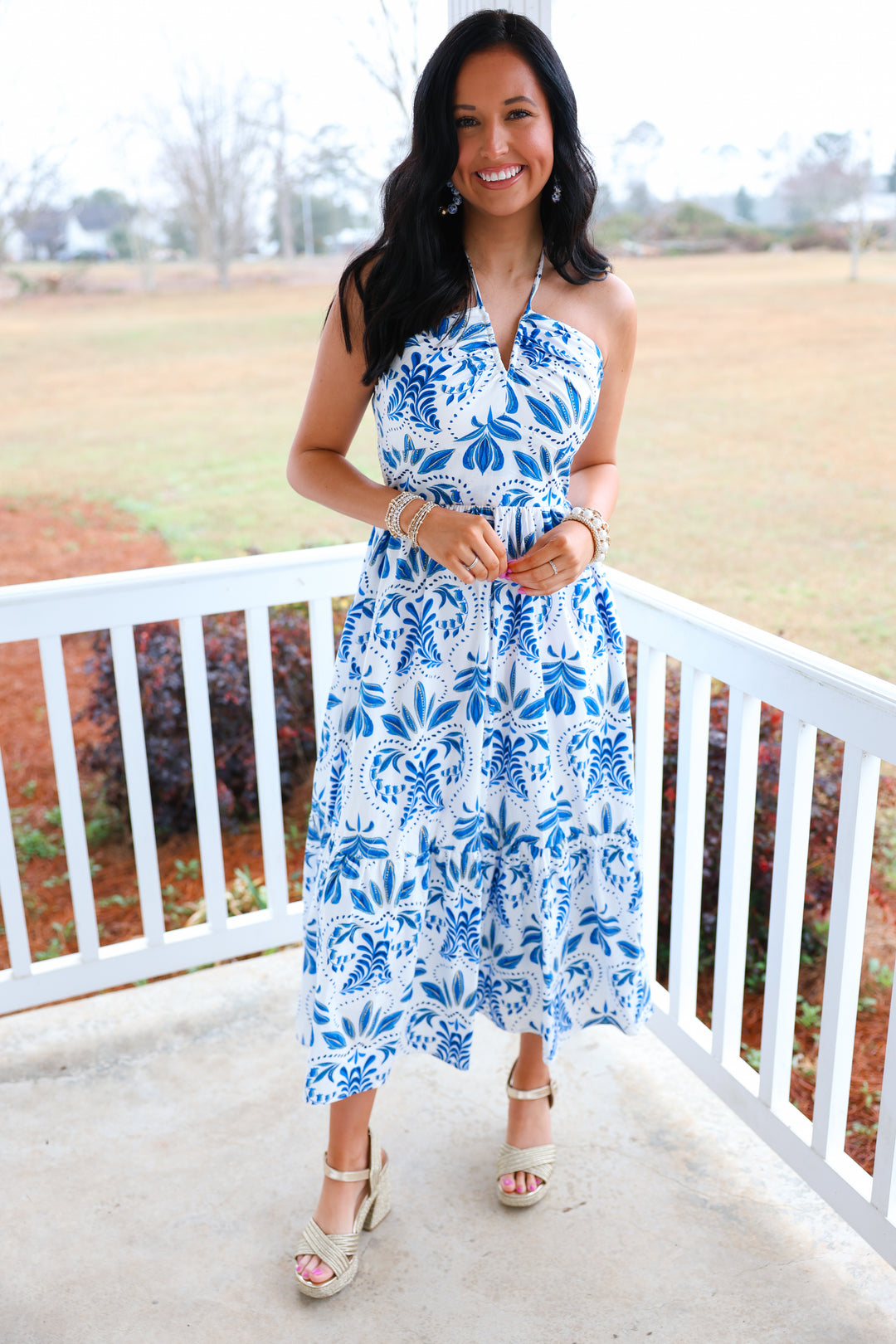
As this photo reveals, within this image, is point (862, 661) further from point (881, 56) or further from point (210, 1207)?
point (210, 1207)

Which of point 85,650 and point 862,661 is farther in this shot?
point 85,650

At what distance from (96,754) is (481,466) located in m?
2.71

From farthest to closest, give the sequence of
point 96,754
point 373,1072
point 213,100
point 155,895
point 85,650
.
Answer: point 85,650 < point 213,100 < point 96,754 < point 155,895 < point 373,1072

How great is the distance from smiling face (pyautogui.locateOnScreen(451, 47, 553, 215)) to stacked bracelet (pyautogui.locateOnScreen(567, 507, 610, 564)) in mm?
415

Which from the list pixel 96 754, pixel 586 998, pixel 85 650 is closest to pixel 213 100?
pixel 85 650

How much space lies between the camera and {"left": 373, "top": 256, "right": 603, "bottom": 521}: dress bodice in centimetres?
141

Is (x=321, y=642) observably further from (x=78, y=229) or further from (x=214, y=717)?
(x=78, y=229)

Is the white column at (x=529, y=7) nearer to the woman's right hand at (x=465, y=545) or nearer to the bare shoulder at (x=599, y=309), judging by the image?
the bare shoulder at (x=599, y=309)

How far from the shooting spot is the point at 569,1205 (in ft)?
5.67

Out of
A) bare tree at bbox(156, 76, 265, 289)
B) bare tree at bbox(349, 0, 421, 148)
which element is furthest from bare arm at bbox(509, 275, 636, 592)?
bare tree at bbox(156, 76, 265, 289)

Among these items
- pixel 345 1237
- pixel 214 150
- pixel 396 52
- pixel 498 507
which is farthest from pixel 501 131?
pixel 214 150

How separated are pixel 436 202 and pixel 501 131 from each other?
0.13 m

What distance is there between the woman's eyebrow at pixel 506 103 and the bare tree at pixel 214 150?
418cm

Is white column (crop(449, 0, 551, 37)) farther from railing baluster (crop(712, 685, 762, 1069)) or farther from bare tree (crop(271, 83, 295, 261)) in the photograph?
bare tree (crop(271, 83, 295, 261))
